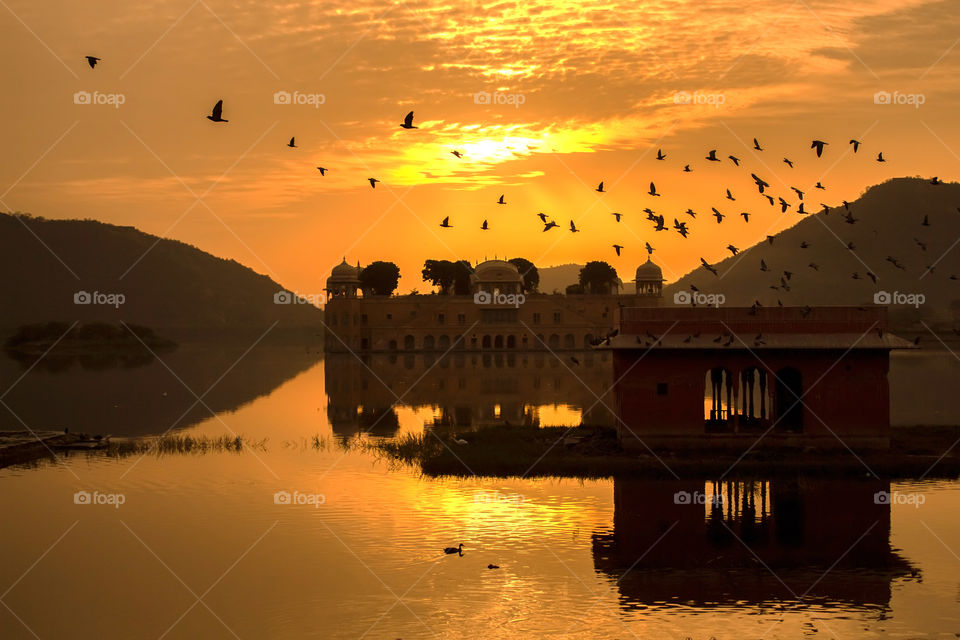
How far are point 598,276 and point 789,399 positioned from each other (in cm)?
8803

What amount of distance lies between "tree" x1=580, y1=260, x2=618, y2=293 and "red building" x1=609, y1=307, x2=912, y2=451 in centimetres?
8945

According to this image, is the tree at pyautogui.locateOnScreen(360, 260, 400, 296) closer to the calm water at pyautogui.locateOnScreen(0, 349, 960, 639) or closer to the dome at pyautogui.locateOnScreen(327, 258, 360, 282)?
the dome at pyautogui.locateOnScreen(327, 258, 360, 282)

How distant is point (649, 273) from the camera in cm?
9500

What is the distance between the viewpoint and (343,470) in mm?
25906

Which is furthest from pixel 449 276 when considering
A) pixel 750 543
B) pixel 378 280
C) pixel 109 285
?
pixel 750 543

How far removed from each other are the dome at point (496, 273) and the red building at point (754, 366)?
7030cm

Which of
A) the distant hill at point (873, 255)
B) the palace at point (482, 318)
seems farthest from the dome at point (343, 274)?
the distant hill at point (873, 255)

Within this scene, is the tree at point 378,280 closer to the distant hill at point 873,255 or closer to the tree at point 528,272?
the tree at point 528,272

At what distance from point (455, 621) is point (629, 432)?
36.9 ft

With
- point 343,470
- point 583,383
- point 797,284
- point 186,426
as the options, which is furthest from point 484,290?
point 797,284

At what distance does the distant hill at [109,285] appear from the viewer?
158625 mm

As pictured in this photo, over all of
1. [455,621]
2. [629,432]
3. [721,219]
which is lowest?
[455,621]

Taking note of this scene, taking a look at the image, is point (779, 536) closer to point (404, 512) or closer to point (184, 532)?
point (404, 512)

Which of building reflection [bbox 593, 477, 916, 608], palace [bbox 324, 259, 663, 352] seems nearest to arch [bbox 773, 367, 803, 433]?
building reflection [bbox 593, 477, 916, 608]
